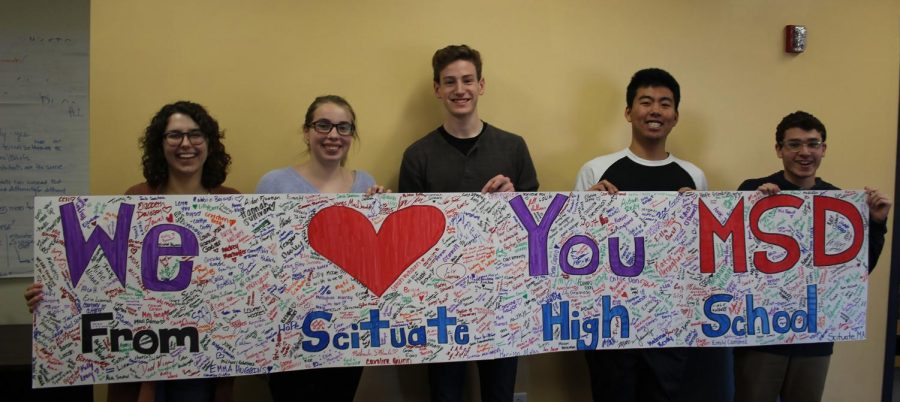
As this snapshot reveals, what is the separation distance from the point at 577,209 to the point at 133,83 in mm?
1727

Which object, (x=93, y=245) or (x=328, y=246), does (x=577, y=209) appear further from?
(x=93, y=245)

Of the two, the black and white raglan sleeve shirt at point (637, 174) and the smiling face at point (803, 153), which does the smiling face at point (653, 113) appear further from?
the smiling face at point (803, 153)

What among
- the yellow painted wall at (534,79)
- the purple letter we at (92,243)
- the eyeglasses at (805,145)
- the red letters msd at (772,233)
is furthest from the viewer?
the yellow painted wall at (534,79)

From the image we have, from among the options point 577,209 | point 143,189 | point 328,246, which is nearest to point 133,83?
point 143,189

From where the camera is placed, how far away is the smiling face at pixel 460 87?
6.17ft

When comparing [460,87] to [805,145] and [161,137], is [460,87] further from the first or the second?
[805,145]

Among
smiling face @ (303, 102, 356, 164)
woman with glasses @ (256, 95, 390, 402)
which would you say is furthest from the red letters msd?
smiling face @ (303, 102, 356, 164)

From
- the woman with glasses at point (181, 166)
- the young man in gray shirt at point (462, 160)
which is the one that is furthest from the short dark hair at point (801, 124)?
the woman with glasses at point (181, 166)

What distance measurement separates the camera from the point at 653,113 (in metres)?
1.94

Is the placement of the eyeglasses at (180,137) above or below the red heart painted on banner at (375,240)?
above

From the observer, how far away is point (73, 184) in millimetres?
2738

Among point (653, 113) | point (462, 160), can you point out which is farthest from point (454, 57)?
point (653, 113)

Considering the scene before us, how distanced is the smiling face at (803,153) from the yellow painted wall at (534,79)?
0.46 m

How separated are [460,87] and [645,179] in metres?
0.76
